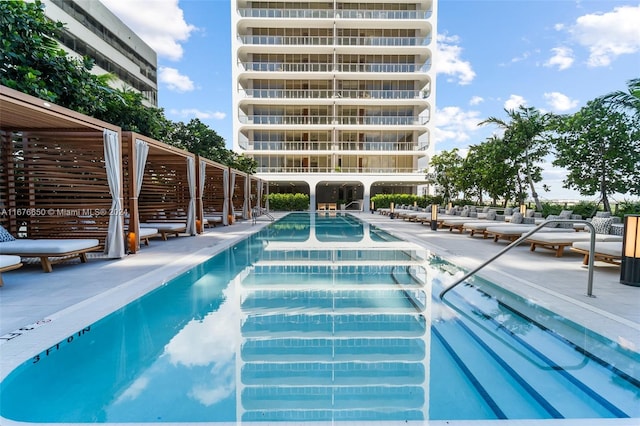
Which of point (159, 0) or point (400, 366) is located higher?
point (159, 0)

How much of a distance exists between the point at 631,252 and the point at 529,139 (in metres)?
19.8

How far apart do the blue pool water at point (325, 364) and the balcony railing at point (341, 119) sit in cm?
2974

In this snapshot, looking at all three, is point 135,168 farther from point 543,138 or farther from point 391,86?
point 391,86

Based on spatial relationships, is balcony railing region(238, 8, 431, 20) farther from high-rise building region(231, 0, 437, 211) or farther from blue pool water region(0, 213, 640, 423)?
blue pool water region(0, 213, 640, 423)

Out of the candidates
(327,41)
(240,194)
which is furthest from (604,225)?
(327,41)

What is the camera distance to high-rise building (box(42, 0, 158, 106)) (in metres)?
26.2

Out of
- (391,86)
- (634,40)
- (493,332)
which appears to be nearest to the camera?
(493,332)

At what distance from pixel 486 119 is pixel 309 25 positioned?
18.8 m

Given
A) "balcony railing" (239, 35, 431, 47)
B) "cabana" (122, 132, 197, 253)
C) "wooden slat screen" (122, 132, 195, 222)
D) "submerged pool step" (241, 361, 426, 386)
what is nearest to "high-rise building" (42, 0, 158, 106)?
"balcony railing" (239, 35, 431, 47)

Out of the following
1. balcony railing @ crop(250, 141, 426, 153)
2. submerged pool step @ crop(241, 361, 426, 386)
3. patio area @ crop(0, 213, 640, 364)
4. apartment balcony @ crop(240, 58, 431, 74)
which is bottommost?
submerged pool step @ crop(241, 361, 426, 386)

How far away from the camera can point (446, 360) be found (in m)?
3.27

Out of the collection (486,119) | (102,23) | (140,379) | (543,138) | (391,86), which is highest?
(102,23)

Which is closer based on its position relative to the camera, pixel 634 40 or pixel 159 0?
pixel 634 40

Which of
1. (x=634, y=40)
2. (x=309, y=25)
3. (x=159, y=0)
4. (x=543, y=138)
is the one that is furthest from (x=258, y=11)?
(x=634, y=40)
